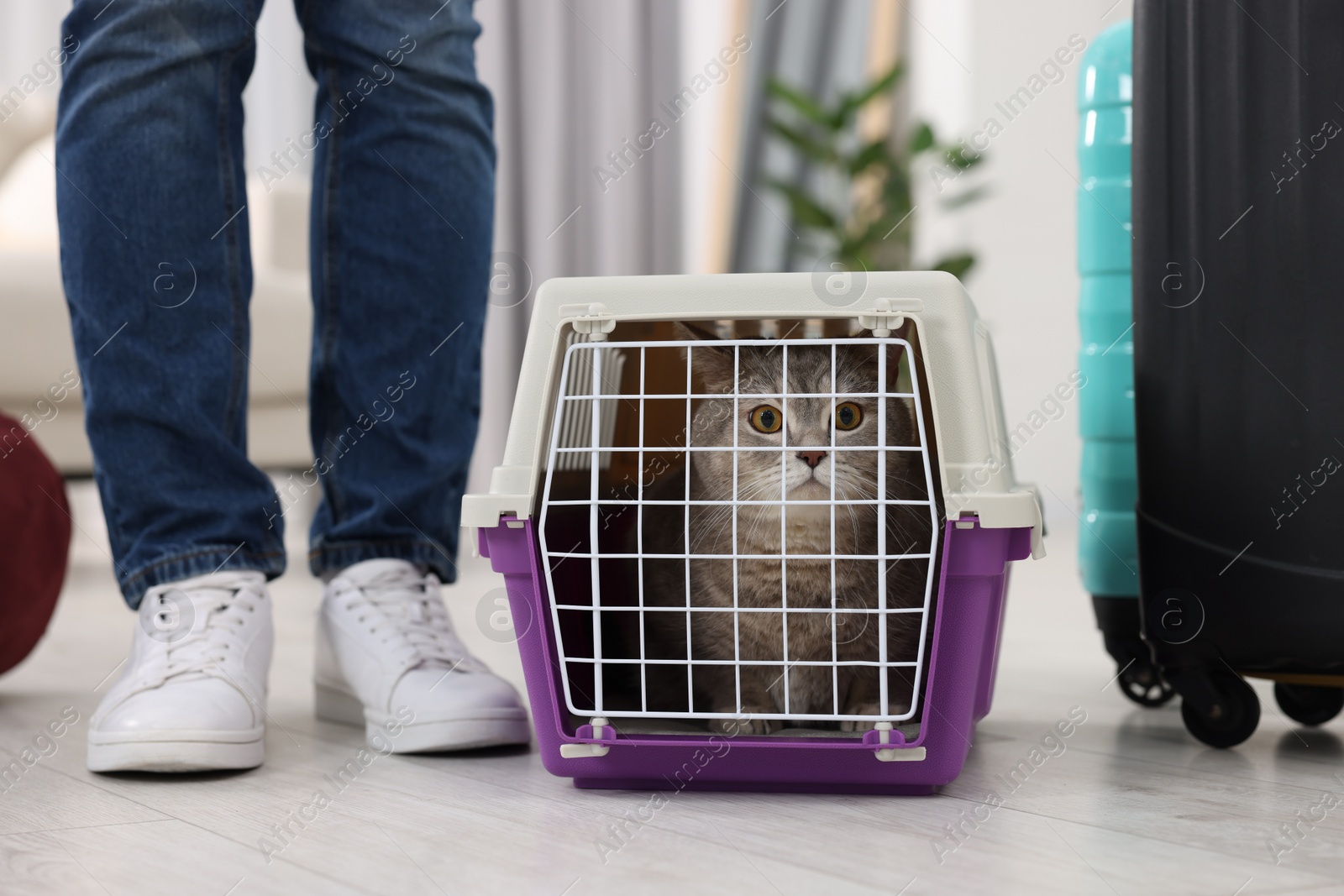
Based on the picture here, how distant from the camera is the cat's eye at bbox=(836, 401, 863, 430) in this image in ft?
3.47

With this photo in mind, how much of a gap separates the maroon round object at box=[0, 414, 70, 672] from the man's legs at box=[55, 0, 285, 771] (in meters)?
0.33

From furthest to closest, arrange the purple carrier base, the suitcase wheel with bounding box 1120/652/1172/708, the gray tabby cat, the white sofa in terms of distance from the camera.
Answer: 1. the white sofa
2. the suitcase wheel with bounding box 1120/652/1172/708
3. the gray tabby cat
4. the purple carrier base

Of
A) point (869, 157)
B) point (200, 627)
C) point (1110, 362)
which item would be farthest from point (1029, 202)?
point (200, 627)

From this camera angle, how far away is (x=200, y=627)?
1.04 metres

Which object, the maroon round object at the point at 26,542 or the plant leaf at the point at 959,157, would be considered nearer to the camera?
the maroon round object at the point at 26,542

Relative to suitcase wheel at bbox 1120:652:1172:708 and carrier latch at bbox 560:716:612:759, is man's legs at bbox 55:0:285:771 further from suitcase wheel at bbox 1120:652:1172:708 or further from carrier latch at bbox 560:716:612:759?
suitcase wheel at bbox 1120:652:1172:708

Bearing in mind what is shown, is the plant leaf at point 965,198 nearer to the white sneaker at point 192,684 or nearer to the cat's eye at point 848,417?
the cat's eye at point 848,417

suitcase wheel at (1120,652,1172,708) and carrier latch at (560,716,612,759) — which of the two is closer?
carrier latch at (560,716,612,759)

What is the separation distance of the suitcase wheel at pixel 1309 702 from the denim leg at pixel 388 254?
2.71 ft

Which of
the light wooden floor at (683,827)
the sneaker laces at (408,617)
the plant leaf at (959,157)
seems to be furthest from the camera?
the plant leaf at (959,157)

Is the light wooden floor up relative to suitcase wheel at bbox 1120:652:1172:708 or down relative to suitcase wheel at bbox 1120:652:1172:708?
up

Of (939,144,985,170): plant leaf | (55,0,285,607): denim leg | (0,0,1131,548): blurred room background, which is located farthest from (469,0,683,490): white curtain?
(55,0,285,607): denim leg

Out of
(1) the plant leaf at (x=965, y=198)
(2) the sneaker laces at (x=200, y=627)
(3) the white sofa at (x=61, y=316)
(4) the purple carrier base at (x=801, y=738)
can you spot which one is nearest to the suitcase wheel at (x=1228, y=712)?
(4) the purple carrier base at (x=801, y=738)

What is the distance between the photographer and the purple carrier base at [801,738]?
2.88 ft
